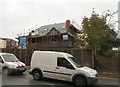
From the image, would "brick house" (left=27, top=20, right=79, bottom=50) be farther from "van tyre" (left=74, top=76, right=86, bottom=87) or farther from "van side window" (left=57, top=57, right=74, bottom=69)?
"van tyre" (left=74, top=76, right=86, bottom=87)

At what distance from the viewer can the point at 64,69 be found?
1137 centimetres

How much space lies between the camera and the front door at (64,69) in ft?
36.8

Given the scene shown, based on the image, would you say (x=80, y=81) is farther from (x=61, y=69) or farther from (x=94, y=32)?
(x=94, y=32)

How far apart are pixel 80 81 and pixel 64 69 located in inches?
47.8

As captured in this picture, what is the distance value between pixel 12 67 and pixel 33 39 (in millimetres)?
36735

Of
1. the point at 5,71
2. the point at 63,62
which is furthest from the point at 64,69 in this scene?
the point at 5,71

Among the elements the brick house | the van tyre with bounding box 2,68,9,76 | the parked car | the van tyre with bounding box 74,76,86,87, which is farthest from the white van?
the brick house

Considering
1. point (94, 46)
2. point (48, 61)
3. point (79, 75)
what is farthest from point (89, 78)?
point (94, 46)

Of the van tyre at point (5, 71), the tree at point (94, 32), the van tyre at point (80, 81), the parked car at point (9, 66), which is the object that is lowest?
the van tyre at point (80, 81)

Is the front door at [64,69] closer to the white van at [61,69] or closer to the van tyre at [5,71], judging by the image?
the white van at [61,69]

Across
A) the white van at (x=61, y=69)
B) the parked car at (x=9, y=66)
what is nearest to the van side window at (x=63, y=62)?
the white van at (x=61, y=69)

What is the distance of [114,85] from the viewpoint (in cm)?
1141

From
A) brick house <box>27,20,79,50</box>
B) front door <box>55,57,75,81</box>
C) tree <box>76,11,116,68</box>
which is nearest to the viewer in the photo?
front door <box>55,57,75,81</box>

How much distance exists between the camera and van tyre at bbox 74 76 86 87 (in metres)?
10.7
